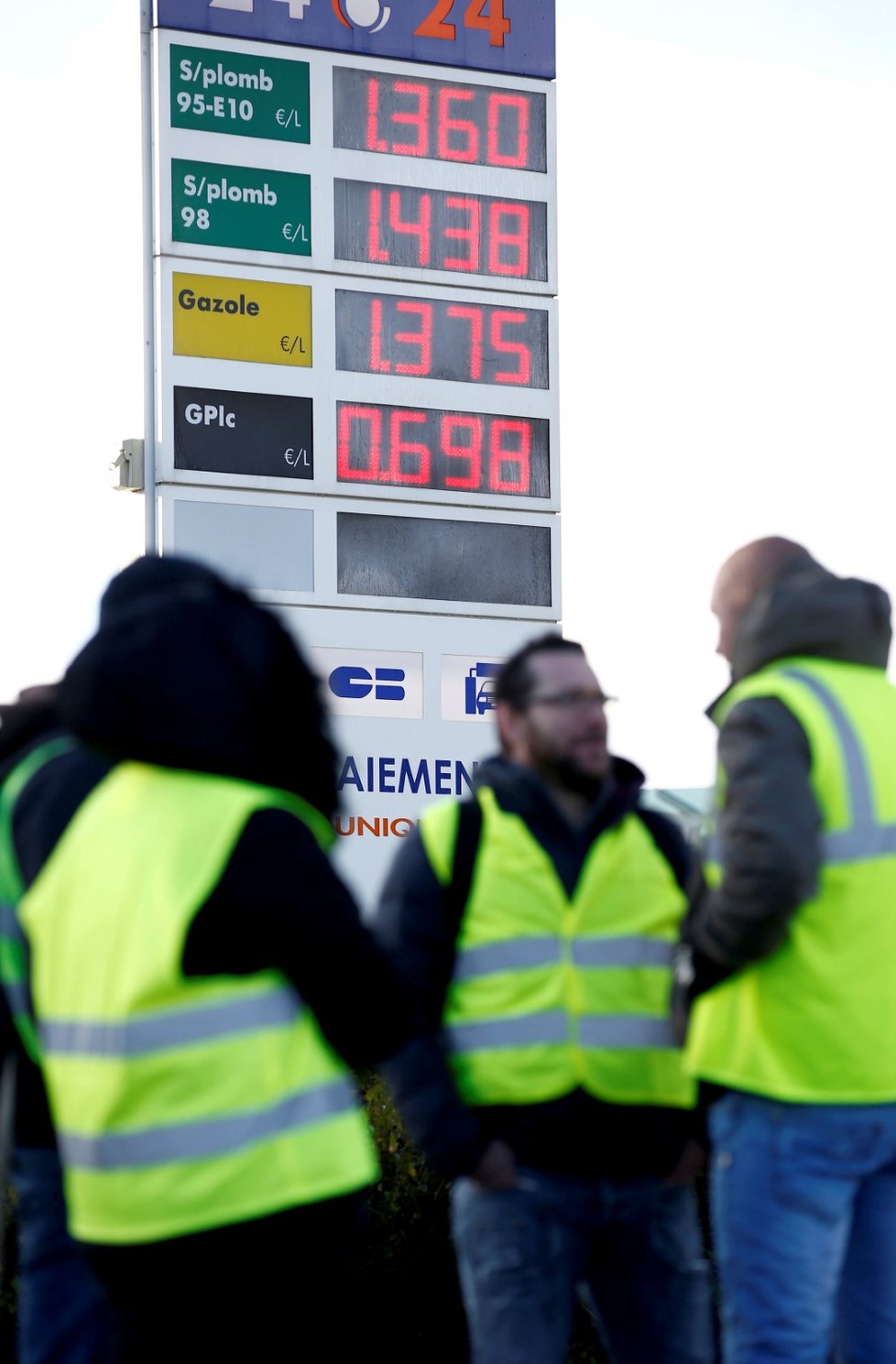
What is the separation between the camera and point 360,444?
10.0 m

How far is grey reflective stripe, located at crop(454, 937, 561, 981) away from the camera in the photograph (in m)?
3.47

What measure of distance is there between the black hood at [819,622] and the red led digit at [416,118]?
278 inches

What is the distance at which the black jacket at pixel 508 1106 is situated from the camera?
3.34 meters

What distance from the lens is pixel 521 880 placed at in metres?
3.49

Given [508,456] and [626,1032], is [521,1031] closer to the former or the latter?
[626,1032]

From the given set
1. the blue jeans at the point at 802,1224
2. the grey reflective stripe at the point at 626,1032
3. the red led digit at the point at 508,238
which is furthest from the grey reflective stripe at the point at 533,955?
the red led digit at the point at 508,238

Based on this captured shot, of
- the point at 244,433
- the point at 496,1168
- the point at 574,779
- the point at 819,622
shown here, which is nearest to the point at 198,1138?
the point at 496,1168

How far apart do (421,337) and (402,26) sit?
1.64m

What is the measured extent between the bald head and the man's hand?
103 cm

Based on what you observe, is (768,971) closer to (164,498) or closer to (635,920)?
(635,920)

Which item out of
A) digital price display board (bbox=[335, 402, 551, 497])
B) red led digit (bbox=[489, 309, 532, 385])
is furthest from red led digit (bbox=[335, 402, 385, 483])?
red led digit (bbox=[489, 309, 532, 385])

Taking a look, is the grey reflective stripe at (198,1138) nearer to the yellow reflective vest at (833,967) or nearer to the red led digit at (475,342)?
the yellow reflective vest at (833,967)

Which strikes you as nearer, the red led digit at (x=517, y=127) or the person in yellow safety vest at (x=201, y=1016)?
the person in yellow safety vest at (x=201, y=1016)

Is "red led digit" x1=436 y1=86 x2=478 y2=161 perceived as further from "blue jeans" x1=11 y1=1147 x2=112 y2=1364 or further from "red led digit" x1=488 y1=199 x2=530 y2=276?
"blue jeans" x1=11 y1=1147 x2=112 y2=1364
